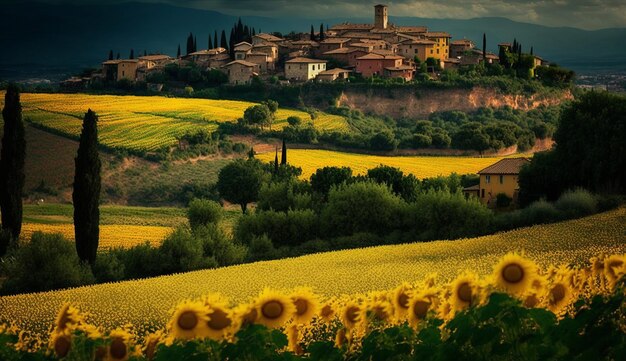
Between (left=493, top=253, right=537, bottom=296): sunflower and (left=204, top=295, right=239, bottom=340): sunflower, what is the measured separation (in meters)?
1.92

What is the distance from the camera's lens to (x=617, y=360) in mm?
7188

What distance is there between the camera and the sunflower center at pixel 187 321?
6582 millimetres

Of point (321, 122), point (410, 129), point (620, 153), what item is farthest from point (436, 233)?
point (410, 129)

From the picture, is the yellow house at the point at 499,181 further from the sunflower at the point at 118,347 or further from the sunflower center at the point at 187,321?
the sunflower center at the point at 187,321

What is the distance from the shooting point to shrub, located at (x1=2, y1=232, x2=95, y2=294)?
2823cm

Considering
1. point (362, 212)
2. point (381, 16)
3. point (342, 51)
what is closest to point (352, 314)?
point (362, 212)

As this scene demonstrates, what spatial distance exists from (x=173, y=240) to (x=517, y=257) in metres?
25.2

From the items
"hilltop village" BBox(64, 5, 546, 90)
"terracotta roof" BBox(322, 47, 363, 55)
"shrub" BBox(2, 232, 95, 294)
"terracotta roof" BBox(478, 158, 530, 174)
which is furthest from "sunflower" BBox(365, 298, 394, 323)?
"terracotta roof" BBox(322, 47, 363, 55)

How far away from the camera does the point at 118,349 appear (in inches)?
288

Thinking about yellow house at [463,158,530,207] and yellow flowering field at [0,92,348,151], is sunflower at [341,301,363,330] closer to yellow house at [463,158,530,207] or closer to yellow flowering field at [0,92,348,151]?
yellow house at [463,158,530,207]

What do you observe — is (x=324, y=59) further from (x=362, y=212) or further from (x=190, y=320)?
(x=190, y=320)

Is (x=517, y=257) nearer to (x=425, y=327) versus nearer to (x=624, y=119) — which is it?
(x=425, y=327)

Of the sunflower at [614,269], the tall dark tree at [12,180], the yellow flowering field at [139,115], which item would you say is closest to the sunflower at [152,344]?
the sunflower at [614,269]

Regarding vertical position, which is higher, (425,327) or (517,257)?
(517,257)
